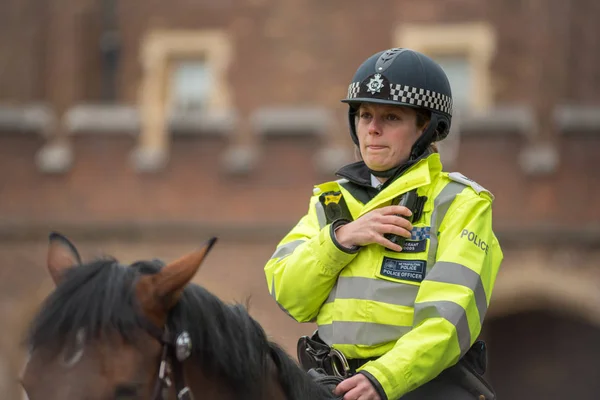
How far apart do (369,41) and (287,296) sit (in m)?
14.6

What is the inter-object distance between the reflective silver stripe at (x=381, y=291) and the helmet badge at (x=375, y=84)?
2.16ft

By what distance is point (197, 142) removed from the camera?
1755 centimetres

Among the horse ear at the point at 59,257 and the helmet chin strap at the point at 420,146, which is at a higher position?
the helmet chin strap at the point at 420,146

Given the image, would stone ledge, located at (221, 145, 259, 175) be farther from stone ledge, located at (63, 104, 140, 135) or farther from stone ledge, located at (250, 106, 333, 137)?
stone ledge, located at (63, 104, 140, 135)

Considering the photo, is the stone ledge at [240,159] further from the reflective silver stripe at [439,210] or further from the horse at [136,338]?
the horse at [136,338]

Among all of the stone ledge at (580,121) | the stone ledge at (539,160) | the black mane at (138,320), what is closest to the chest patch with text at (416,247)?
the black mane at (138,320)

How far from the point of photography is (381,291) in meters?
4.13

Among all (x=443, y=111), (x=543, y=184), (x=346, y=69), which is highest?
(x=443, y=111)

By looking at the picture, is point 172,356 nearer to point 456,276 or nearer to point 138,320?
point 138,320

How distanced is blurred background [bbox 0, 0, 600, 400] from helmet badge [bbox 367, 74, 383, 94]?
11790 mm

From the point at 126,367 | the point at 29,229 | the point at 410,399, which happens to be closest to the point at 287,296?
the point at 410,399

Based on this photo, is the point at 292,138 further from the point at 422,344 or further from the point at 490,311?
the point at 422,344

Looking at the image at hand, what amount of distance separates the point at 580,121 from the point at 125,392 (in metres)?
14.4

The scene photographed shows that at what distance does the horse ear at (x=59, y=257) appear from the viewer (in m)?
3.54
